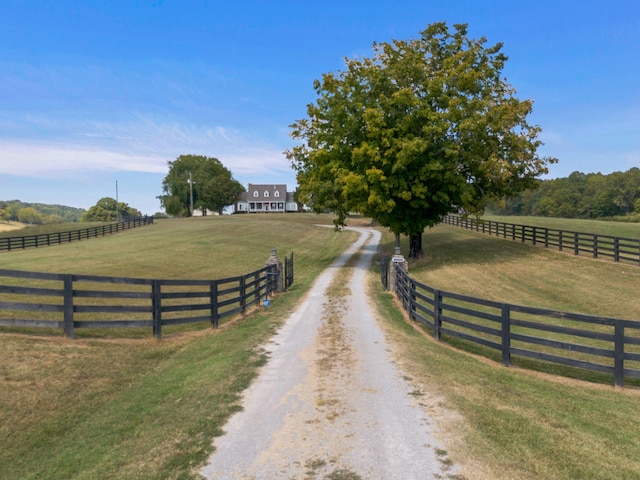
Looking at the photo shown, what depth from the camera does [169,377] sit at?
749 centimetres

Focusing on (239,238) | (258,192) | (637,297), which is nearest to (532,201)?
(258,192)

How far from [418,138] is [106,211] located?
162120mm

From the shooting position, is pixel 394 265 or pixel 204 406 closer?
pixel 204 406

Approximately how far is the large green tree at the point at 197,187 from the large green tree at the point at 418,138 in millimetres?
70111

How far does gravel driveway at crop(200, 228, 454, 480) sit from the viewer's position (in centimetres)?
421

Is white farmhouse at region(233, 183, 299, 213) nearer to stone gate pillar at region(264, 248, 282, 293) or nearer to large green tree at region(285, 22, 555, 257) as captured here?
large green tree at region(285, 22, 555, 257)

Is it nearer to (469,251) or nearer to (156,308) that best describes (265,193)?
(469,251)

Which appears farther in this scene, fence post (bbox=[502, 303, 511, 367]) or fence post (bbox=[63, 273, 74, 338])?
fence post (bbox=[63, 273, 74, 338])

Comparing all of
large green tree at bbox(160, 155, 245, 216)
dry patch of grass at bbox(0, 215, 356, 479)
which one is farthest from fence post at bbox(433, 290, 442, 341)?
large green tree at bbox(160, 155, 245, 216)

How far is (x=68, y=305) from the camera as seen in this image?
895cm

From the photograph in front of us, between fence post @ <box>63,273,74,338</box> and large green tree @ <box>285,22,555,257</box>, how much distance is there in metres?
17.0

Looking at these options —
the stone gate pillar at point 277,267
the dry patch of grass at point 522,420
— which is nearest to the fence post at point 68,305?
the dry patch of grass at point 522,420

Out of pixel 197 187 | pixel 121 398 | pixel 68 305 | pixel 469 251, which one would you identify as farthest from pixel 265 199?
pixel 121 398

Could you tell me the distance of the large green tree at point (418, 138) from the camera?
23891 mm
